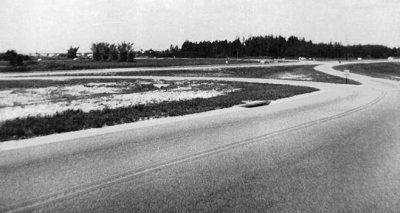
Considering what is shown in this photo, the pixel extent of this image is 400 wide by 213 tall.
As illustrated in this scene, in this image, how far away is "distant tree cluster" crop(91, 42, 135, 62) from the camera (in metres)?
66.3

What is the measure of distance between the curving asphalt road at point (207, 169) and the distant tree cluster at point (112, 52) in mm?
59151

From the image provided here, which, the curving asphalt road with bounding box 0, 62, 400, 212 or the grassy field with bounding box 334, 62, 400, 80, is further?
the grassy field with bounding box 334, 62, 400, 80

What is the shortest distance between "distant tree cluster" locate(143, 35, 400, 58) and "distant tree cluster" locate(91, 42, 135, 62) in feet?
191

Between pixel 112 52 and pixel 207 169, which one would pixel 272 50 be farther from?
pixel 207 169

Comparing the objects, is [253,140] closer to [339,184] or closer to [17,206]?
[339,184]

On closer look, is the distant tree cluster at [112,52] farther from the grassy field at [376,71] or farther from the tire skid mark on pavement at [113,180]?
the tire skid mark on pavement at [113,180]

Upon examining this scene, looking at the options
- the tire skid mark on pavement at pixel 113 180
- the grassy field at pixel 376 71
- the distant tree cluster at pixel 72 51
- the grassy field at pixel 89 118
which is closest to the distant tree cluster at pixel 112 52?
the distant tree cluster at pixel 72 51

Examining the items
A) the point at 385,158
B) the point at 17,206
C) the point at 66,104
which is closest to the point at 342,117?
the point at 385,158

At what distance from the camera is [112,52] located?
70125 mm

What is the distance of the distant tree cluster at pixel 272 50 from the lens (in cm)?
12838

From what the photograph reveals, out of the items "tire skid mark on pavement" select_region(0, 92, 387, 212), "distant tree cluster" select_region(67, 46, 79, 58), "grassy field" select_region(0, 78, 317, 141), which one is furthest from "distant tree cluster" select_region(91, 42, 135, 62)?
"tire skid mark on pavement" select_region(0, 92, 387, 212)

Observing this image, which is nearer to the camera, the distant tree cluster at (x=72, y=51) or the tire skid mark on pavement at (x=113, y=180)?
the tire skid mark on pavement at (x=113, y=180)

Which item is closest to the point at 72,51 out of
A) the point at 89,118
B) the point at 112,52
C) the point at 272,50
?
the point at 112,52

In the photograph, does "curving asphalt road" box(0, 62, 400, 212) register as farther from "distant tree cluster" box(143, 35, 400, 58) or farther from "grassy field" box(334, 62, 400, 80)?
"distant tree cluster" box(143, 35, 400, 58)
